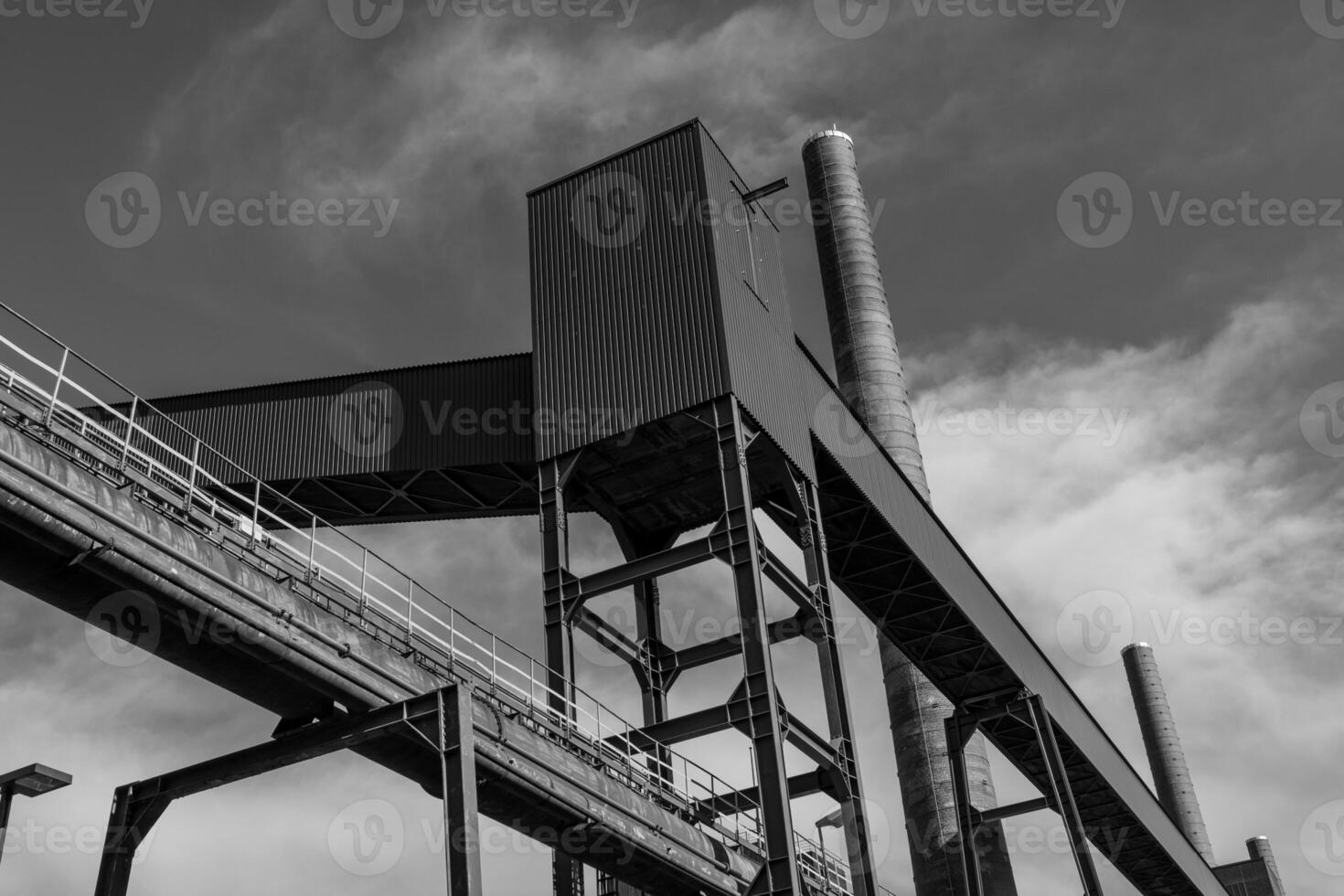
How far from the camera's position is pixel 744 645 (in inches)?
931

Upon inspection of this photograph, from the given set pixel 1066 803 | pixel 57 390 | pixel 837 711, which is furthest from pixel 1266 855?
pixel 57 390

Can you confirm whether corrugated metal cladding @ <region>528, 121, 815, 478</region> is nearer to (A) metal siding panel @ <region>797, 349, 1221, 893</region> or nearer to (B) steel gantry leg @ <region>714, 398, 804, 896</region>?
(B) steel gantry leg @ <region>714, 398, 804, 896</region>

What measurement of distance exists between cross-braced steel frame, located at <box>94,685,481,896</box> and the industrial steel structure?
44mm

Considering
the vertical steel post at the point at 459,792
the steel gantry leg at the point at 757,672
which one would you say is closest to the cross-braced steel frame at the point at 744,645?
the steel gantry leg at the point at 757,672

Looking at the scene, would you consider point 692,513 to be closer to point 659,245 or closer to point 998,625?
point 659,245

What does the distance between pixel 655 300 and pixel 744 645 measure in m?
7.65

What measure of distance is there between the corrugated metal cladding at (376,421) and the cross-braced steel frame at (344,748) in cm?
1391

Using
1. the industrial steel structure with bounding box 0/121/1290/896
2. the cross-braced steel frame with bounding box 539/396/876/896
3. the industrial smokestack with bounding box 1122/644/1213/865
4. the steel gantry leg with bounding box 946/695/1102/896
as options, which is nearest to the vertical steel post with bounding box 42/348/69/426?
the industrial steel structure with bounding box 0/121/1290/896

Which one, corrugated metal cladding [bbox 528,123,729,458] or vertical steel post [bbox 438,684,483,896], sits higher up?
corrugated metal cladding [bbox 528,123,729,458]

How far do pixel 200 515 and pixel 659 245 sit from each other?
1371cm

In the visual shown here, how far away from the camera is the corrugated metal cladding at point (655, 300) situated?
26422 mm

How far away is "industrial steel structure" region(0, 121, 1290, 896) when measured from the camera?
15.7m

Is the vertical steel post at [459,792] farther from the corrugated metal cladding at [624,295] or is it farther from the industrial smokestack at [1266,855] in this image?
the industrial smokestack at [1266,855]

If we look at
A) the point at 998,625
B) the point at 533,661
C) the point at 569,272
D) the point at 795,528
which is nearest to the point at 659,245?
the point at 569,272
